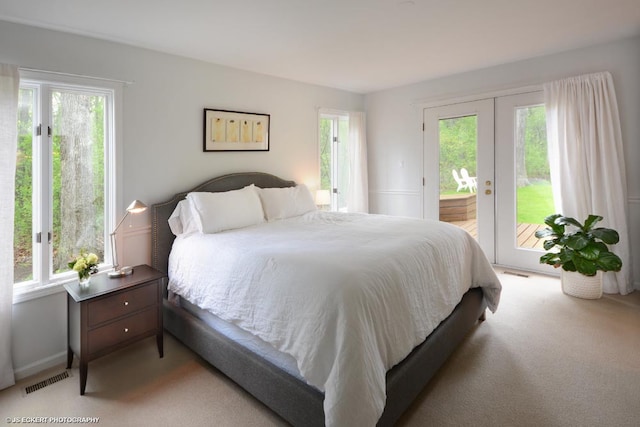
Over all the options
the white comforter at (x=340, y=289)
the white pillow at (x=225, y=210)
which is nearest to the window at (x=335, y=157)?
the white pillow at (x=225, y=210)

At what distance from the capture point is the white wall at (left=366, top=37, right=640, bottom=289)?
3465 millimetres

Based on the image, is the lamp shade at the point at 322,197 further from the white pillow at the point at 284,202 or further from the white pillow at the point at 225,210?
the white pillow at the point at 225,210

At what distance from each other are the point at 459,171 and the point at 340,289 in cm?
370

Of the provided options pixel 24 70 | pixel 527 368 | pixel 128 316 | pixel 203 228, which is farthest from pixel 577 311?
pixel 24 70

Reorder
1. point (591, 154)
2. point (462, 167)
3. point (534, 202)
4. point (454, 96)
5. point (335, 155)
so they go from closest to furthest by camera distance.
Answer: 1. point (591, 154)
2. point (534, 202)
3. point (454, 96)
4. point (462, 167)
5. point (335, 155)

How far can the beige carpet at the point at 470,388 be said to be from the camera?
1.90 meters

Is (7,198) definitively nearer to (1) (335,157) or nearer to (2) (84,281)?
(2) (84,281)

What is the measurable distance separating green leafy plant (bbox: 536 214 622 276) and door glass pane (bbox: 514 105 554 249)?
473mm

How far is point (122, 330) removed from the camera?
2.35m

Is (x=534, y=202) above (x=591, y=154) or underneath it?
underneath

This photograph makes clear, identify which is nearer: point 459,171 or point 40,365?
point 40,365

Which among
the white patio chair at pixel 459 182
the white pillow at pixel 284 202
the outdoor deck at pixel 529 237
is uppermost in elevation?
the white patio chair at pixel 459 182

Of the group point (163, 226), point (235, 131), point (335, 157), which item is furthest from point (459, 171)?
point (163, 226)

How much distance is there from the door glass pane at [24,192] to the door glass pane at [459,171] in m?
4.51
